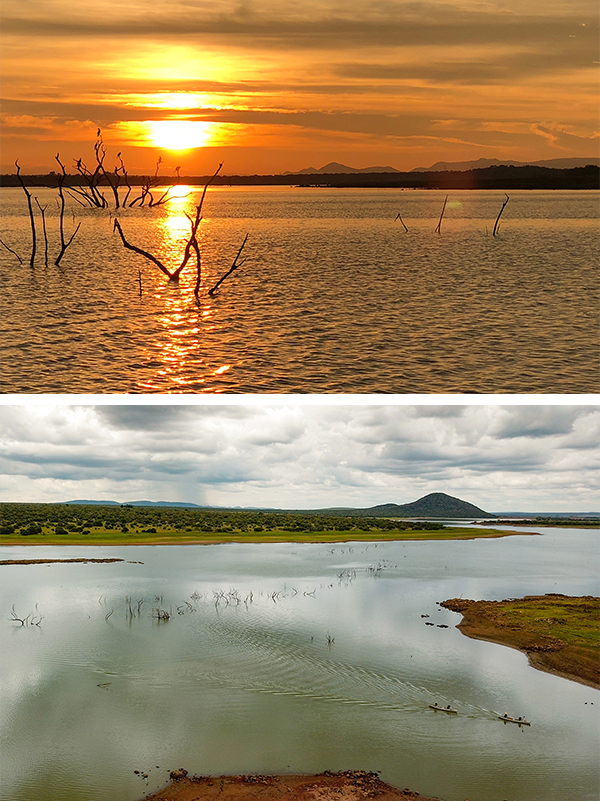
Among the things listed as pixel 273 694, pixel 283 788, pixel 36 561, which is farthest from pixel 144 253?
pixel 283 788

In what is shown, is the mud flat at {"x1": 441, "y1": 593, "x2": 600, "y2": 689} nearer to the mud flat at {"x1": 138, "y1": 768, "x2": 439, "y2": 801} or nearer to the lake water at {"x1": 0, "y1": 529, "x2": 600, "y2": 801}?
the lake water at {"x1": 0, "y1": 529, "x2": 600, "y2": 801}

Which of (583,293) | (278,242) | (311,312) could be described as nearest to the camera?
(311,312)

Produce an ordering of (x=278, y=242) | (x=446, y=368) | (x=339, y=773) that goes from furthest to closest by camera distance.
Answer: (x=278, y=242), (x=446, y=368), (x=339, y=773)

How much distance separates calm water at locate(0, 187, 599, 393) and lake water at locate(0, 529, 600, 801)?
554 cm

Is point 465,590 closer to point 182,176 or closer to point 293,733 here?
point 293,733

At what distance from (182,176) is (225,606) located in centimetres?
2719

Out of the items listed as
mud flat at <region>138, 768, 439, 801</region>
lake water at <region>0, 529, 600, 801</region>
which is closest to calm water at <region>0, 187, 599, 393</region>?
lake water at <region>0, 529, 600, 801</region>

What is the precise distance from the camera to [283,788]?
9281 mm

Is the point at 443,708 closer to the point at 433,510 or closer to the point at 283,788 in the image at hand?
the point at 283,788

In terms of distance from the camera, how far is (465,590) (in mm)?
21781

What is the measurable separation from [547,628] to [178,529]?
2745 centimetres

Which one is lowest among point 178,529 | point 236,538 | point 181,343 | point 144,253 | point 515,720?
point 515,720

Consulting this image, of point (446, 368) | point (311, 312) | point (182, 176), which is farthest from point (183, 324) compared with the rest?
point (182, 176)

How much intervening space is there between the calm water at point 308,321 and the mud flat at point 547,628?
5.36 meters
